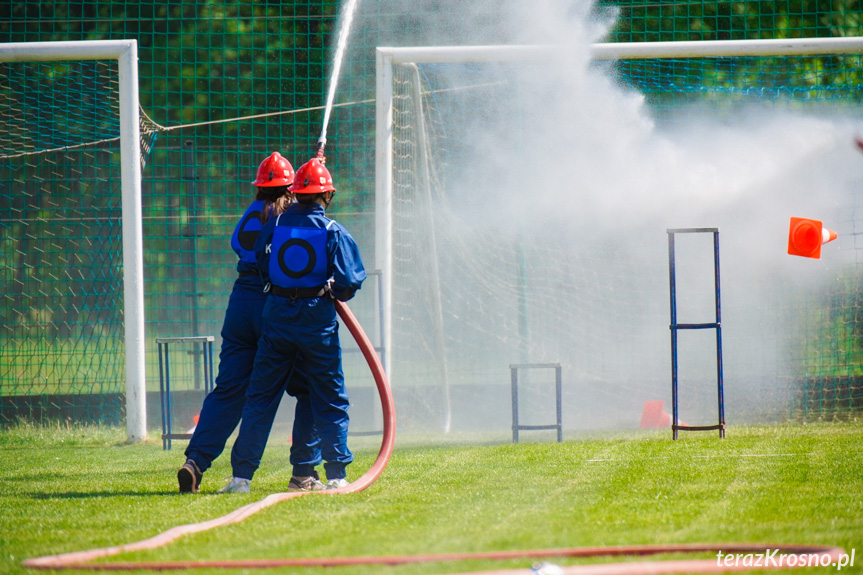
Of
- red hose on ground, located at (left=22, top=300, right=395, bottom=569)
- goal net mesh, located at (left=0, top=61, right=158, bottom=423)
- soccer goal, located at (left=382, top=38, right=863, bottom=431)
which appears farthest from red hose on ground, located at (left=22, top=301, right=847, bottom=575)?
goal net mesh, located at (left=0, top=61, right=158, bottom=423)

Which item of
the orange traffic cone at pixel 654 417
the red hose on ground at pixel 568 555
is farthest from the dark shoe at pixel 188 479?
the orange traffic cone at pixel 654 417

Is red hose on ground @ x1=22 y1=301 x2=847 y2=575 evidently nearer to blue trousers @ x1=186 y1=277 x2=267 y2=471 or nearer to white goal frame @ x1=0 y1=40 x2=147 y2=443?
blue trousers @ x1=186 y1=277 x2=267 y2=471

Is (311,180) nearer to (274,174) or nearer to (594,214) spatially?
(274,174)

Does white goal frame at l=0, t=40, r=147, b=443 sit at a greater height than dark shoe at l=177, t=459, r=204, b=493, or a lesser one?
greater

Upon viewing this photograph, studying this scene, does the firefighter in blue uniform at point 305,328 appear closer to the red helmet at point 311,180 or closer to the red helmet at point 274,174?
the red helmet at point 311,180

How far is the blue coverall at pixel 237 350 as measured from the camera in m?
5.71

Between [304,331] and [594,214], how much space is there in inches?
262

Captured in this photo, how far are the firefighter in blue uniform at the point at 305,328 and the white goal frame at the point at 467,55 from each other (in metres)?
3.13

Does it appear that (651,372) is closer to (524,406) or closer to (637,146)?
(524,406)

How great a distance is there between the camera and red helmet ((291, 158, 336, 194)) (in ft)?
18.1

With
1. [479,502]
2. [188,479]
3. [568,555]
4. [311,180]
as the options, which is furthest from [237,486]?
[568,555]

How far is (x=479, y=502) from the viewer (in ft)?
15.9

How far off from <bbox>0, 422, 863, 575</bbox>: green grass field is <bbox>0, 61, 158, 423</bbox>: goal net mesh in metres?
4.47

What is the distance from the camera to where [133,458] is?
760cm
